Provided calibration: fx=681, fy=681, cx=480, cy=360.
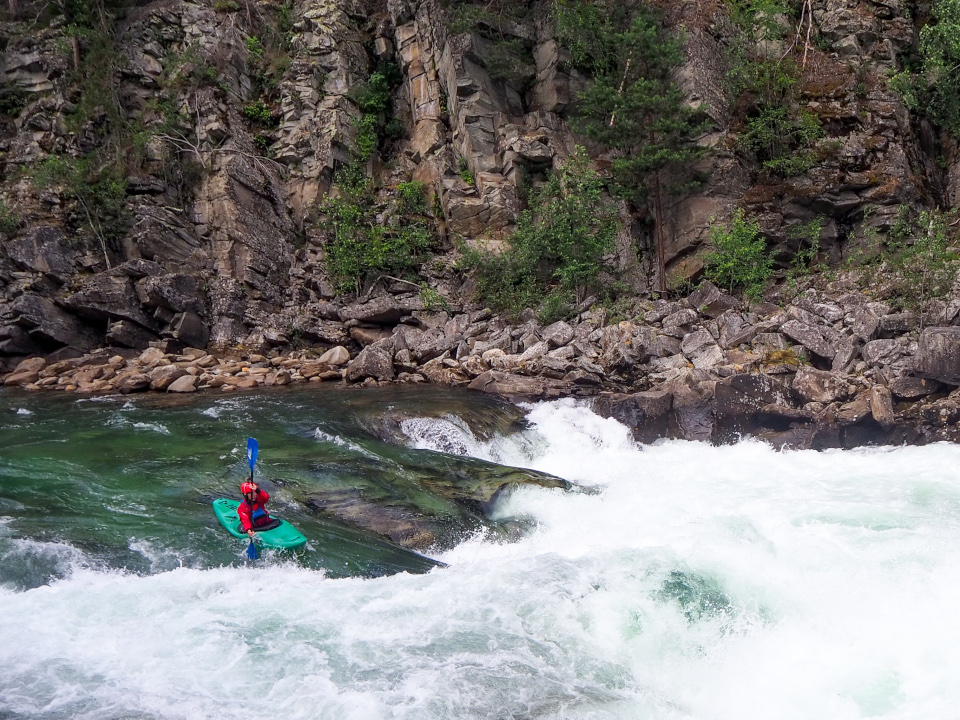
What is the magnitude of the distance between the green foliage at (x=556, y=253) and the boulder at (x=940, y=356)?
24.5 feet

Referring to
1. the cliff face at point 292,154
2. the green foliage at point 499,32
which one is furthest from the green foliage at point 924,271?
the green foliage at point 499,32

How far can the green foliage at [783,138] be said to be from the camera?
18.0 metres

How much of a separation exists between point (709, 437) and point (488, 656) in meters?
7.49

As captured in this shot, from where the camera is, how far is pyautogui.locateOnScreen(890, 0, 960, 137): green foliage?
56.9ft

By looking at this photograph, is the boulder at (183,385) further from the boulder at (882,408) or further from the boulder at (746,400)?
the boulder at (882,408)

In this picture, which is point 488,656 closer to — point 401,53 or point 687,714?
point 687,714

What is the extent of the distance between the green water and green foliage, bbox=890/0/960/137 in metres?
15.2

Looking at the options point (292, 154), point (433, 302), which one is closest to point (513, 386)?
point (433, 302)

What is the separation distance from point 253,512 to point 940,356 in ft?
33.7

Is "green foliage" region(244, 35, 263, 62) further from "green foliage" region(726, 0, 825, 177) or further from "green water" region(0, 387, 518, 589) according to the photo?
"green foliage" region(726, 0, 825, 177)

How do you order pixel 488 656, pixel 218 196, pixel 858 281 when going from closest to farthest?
1. pixel 488 656
2. pixel 858 281
3. pixel 218 196

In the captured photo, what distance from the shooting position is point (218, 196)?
65.3 feet

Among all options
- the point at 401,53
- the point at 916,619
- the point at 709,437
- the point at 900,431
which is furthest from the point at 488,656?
the point at 401,53

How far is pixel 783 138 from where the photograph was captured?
1848cm
